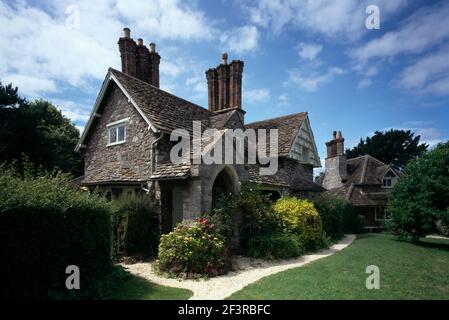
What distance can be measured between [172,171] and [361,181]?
22.7m

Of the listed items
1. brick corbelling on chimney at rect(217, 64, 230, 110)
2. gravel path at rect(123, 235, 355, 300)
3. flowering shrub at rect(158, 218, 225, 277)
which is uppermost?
brick corbelling on chimney at rect(217, 64, 230, 110)

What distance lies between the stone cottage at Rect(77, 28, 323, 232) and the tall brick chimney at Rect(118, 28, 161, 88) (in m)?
0.06

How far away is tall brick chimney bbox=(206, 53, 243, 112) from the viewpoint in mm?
18406

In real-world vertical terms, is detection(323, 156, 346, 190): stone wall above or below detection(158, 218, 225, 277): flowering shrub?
above

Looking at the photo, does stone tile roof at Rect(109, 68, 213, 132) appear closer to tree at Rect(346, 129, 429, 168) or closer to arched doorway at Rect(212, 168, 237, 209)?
arched doorway at Rect(212, 168, 237, 209)

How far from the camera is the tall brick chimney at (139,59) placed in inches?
653

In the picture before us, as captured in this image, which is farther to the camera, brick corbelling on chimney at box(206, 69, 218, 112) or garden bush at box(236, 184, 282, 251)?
brick corbelling on chimney at box(206, 69, 218, 112)

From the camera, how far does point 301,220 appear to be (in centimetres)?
1243

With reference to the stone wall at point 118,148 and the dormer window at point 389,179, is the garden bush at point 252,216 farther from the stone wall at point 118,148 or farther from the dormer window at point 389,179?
the dormer window at point 389,179

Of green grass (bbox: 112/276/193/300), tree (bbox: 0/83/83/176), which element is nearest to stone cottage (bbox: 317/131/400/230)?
green grass (bbox: 112/276/193/300)

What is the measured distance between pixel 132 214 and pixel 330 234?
41.9ft

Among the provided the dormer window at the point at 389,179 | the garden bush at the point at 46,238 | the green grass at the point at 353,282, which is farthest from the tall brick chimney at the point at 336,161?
the garden bush at the point at 46,238

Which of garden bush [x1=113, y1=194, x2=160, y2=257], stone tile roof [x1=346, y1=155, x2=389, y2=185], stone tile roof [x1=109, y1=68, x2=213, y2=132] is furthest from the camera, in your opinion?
stone tile roof [x1=346, y1=155, x2=389, y2=185]
